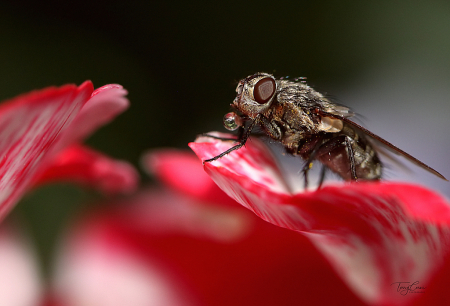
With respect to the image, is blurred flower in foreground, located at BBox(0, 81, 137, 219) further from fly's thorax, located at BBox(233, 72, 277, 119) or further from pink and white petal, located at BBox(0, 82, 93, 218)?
fly's thorax, located at BBox(233, 72, 277, 119)

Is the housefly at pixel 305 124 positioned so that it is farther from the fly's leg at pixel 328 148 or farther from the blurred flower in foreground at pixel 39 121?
the blurred flower in foreground at pixel 39 121

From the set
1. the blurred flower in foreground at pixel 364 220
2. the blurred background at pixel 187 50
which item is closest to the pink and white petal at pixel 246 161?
the blurred flower in foreground at pixel 364 220

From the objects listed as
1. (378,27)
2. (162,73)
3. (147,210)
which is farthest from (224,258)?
(378,27)

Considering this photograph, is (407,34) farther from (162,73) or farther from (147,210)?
(147,210)

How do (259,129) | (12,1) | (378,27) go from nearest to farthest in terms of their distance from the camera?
(259,129)
(12,1)
(378,27)

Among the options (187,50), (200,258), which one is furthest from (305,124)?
(187,50)

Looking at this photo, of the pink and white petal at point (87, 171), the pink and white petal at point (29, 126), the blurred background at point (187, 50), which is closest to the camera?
the pink and white petal at point (29, 126)
